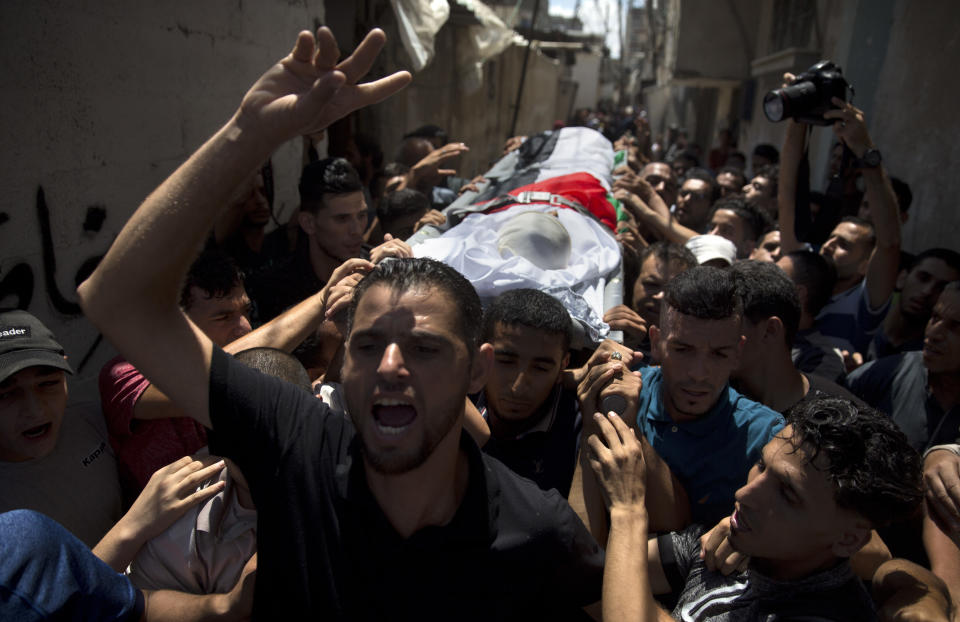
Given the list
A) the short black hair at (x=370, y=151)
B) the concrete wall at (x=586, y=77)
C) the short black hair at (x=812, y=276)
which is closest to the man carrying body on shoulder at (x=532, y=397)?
the short black hair at (x=812, y=276)

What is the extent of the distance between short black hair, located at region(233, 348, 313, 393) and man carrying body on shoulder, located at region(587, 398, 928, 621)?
2.77 feet

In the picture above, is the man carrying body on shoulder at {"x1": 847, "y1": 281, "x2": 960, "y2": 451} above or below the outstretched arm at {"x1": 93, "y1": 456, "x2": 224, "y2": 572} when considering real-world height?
below

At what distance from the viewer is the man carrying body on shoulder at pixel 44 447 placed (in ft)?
5.24

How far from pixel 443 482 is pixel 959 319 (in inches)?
77.3

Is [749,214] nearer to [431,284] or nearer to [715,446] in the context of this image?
[715,446]

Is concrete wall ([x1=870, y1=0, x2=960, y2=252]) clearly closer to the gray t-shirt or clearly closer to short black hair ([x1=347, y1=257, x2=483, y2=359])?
the gray t-shirt

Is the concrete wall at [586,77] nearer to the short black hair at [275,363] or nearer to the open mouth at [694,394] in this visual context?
the open mouth at [694,394]

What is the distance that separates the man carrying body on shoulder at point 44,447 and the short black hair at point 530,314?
114cm

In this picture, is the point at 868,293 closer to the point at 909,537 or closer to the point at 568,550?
the point at 909,537

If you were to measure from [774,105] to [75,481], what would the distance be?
306cm

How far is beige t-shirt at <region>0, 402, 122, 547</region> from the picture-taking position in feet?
5.27

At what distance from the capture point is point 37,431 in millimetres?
1665

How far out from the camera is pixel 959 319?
224 centimetres

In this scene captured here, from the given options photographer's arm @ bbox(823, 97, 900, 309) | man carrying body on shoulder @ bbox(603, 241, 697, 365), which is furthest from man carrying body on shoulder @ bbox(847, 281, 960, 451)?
man carrying body on shoulder @ bbox(603, 241, 697, 365)
